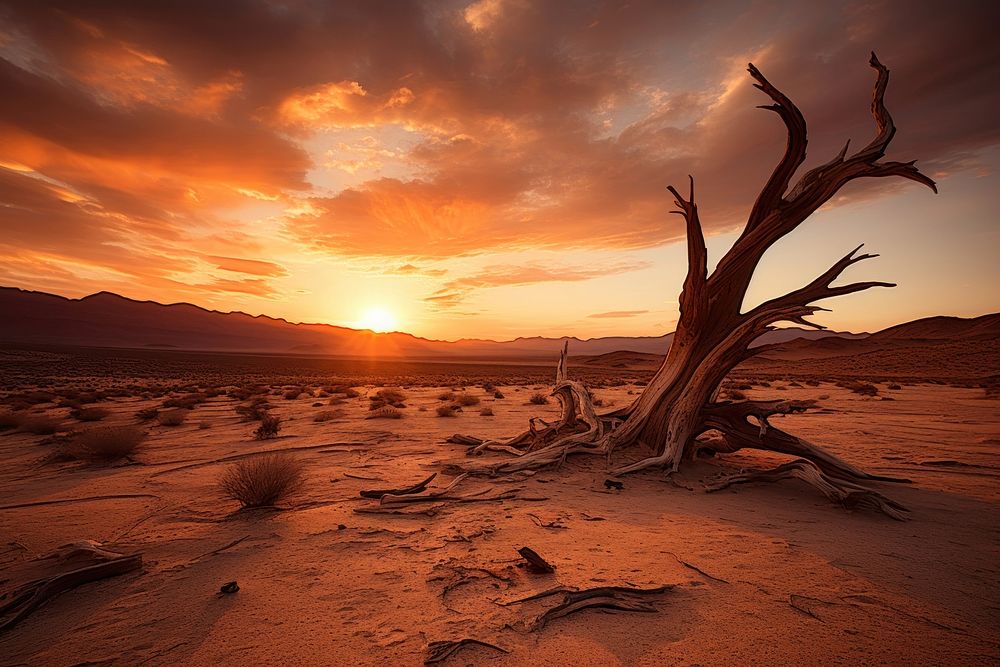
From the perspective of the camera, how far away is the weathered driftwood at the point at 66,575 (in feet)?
10.6

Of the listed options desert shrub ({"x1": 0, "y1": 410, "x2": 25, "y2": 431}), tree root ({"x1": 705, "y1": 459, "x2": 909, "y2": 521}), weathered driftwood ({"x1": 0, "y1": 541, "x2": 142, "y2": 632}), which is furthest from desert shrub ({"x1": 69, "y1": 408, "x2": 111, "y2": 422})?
tree root ({"x1": 705, "y1": 459, "x2": 909, "y2": 521})

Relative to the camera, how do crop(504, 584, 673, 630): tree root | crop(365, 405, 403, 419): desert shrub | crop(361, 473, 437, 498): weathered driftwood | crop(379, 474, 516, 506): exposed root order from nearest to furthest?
crop(504, 584, 673, 630): tree root → crop(379, 474, 516, 506): exposed root → crop(361, 473, 437, 498): weathered driftwood → crop(365, 405, 403, 419): desert shrub

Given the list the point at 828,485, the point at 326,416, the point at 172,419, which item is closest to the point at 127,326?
the point at 172,419

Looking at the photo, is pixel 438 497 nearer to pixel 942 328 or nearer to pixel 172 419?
pixel 172 419

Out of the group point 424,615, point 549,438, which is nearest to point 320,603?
point 424,615

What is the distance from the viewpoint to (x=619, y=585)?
3600mm

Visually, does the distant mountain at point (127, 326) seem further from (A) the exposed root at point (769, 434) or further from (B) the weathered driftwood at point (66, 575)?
(B) the weathered driftwood at point (66, 575)

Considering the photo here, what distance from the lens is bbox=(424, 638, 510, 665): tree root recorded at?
2.74m

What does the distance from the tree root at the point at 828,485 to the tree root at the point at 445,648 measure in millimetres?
4857

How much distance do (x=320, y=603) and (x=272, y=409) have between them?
14.4 meters

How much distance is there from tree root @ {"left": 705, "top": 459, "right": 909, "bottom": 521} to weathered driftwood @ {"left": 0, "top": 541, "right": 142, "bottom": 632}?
731 centimetres

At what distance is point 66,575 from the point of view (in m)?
3.55

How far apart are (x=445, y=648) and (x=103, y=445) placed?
8.81 m

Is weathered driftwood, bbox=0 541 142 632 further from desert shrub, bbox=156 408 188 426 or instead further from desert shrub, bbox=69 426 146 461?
desert shrub, bbox=156 408 188 426
